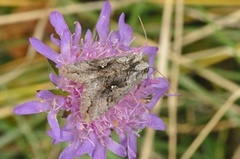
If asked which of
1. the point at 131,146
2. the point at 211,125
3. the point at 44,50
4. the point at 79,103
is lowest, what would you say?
the point at 211,125

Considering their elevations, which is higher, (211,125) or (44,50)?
(44,50)

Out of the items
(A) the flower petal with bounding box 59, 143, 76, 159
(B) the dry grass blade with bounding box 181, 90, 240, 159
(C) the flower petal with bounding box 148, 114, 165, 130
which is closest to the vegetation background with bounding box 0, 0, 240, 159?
(B) the dry grass blade with bounding box 181, 90, 240, 159

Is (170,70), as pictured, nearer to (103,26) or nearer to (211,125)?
(211,125)

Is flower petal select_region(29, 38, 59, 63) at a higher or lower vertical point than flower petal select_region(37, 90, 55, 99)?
higher

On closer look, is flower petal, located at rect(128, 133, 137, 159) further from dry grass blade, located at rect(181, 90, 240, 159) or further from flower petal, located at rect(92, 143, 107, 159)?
dry grass blade, located at rect(181, 90, 240, 159)

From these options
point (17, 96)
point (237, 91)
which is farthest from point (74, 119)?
point (237, 91)

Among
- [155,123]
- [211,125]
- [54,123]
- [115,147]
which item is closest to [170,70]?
[211,125]

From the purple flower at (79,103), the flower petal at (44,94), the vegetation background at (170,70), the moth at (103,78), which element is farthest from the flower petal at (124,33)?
the vegetation background at (170,70)
